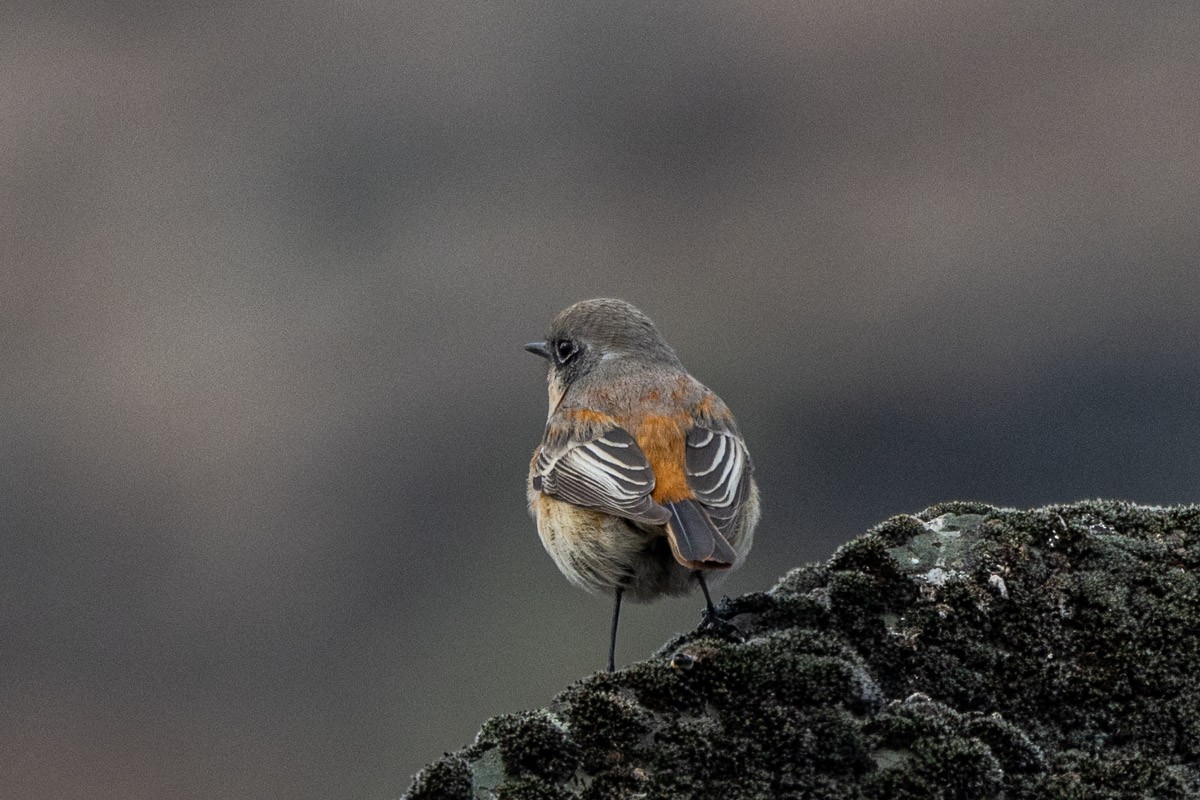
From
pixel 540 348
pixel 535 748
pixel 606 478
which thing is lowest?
pixel 535 748

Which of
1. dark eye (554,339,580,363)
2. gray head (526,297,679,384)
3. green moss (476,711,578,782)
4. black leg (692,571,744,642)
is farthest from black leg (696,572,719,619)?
dark eye (554,339,580,363)

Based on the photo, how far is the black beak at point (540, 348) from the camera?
398 inches

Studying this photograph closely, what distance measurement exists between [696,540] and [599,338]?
3074 mm

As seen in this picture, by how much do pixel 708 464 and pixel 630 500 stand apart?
2.17ft

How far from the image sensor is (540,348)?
10.2m

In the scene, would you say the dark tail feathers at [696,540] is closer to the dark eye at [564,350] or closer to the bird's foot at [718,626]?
the bird's foot at [718,626]

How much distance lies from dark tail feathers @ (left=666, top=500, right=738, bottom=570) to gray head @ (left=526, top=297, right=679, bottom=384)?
7.84 feet

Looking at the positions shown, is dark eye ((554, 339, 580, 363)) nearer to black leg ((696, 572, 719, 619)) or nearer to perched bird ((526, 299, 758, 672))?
perched bird ((526, 299, 758, 672))

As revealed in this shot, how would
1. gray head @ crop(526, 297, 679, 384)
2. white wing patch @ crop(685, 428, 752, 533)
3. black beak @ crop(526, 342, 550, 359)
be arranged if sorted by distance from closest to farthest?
white wing patch @ crop(685, 428, 752, 533), gray head @ crop(526, 297, 679, 384), black beak @ crop(526, 342, 550, 359)

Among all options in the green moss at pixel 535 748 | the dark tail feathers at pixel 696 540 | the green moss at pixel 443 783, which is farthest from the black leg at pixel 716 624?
the green moss at pixel 443 783

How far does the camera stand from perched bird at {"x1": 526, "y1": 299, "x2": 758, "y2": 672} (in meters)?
7.18

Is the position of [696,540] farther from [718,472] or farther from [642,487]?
[718,472]

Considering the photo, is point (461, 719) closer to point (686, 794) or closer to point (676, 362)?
point (676, 362)

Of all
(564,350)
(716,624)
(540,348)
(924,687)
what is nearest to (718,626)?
(716,624)
